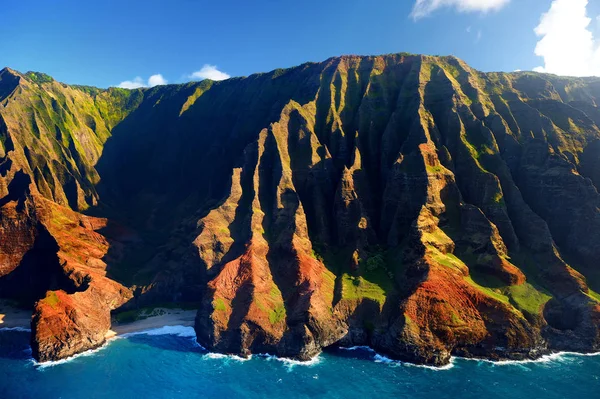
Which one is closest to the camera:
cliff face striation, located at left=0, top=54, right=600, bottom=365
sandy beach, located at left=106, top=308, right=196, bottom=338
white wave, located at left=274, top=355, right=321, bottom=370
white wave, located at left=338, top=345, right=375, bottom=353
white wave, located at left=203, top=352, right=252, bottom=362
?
white wave, located at left=274, top=355, right=321, bottom=370

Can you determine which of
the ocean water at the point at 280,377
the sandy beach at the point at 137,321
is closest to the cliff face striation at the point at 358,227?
the ocean water at the point at 280,377

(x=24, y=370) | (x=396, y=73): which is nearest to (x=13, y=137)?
(x=24, y=370)

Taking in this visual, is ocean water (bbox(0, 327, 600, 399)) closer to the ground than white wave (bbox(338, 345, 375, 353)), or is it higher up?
closer to the ground

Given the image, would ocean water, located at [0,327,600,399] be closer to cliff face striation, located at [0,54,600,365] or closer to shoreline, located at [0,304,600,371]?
shoreline, located at [0,304,600,371]

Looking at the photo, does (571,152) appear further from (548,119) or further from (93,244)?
(93,244)

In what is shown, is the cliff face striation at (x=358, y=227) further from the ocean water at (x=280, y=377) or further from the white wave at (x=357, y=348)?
the ocean water at (x=280, y=377)

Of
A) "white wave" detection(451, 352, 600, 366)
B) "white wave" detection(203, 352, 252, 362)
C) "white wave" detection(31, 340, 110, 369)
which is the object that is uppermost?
"white wave" detection(451, 352, 600, 366)

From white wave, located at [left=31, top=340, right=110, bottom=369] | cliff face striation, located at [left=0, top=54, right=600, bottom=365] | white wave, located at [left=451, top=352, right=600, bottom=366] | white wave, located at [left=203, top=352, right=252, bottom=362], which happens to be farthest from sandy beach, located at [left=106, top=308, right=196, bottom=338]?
white wave, located at [left=451, top=352, right=600, bottom=366]
